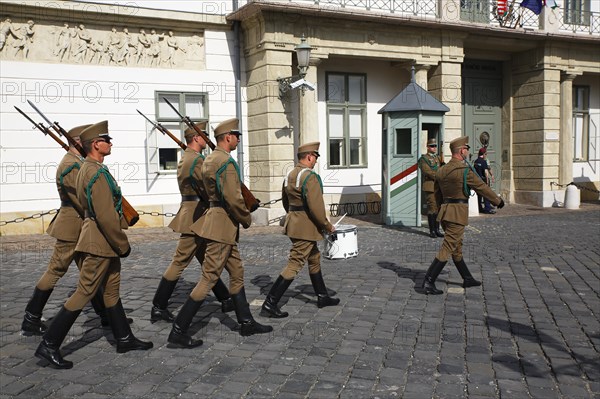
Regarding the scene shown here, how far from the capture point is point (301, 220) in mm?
6199

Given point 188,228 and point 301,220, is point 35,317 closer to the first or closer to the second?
point 188,228

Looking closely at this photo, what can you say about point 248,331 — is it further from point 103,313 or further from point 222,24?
point 222,24

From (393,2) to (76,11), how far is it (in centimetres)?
837

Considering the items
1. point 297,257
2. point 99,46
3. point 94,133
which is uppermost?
point 99,46

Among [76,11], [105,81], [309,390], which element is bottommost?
[309,390]

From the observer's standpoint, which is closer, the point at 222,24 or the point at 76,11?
the point at 76,11

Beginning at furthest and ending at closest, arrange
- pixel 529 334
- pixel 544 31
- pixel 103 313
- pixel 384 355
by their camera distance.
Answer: pixel 544 31 < pixel 103 313 < pixel 529 334 < pixel 384 355

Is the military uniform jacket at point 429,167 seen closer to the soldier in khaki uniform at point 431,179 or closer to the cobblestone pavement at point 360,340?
the soldier in khaki uniform at point 431,179

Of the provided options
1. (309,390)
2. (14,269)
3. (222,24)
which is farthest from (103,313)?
(222,24)

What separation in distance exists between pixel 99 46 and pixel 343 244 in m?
8.10

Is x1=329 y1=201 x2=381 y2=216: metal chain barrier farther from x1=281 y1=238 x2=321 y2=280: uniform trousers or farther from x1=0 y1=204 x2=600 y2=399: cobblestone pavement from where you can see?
x1=281 y1=238 x2=321 y2=280: uniform trousers

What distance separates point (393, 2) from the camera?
16250 millimetres

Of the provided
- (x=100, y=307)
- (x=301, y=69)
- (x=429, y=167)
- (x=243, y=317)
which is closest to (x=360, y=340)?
(x=243, y=317)

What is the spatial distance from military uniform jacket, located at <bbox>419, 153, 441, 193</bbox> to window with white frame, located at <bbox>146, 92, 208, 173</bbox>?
579cm
